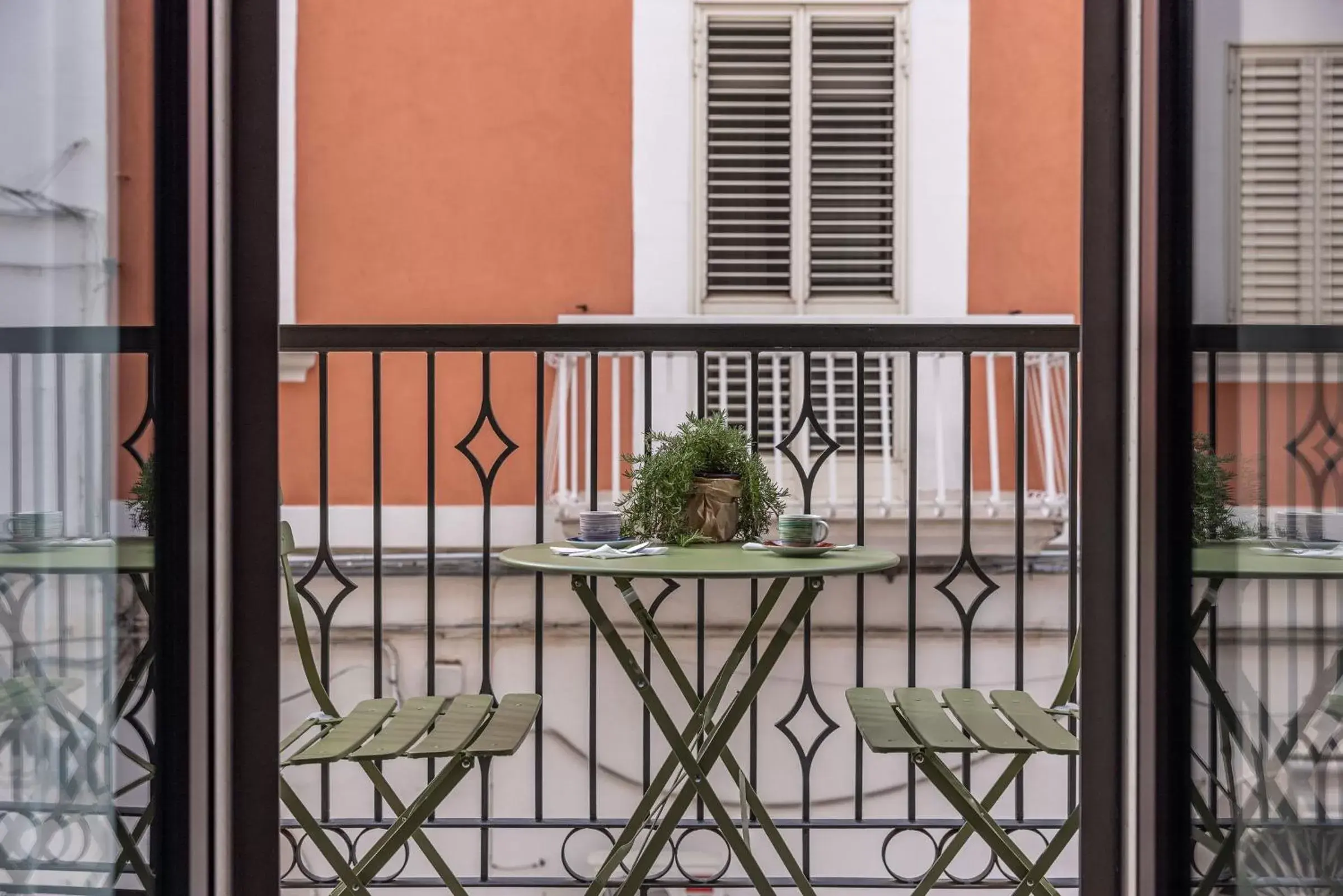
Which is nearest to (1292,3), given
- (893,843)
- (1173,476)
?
(1173,476)

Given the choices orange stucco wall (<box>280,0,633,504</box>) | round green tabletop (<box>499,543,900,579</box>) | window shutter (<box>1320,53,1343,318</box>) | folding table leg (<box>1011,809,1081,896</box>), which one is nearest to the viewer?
window shutter (<box>1320,53,1343,318</box>)

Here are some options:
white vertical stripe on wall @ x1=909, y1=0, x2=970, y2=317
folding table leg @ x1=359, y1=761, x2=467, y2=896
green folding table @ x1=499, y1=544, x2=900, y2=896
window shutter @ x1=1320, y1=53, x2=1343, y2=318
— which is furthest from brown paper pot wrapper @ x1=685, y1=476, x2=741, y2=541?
white vertical stripe on wall @ x1=909, y1=0, x2=970, y2=317

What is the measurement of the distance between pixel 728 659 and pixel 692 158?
4.55 m

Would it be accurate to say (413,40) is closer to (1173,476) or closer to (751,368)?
(751,368)

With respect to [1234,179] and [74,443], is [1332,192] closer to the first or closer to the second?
[1234,179]

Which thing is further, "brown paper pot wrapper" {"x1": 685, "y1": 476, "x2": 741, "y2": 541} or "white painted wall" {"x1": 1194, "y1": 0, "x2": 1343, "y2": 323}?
"brown paper pot wrapper" {"x1": 685, "y1": 476, "x2": 741, "y2": 541}

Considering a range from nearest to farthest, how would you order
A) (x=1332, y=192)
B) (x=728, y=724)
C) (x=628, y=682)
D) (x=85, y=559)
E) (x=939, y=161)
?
1. (x=1332, y=192)
2. (x=85, y=559)
3. (x=728, y=724)
4. (x=628, y=682)
5. (x=939, y=161)

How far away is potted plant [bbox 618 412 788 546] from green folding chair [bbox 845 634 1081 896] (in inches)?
20.1

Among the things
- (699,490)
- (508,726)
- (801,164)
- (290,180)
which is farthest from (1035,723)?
(290,180)

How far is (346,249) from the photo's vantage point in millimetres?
6031

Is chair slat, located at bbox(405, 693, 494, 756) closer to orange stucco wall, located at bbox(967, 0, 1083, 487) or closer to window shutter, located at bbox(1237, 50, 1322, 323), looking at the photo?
window shutter, located at bbox(1237, 50, 1322, 323)

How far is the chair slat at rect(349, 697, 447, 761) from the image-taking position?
6.19 feet

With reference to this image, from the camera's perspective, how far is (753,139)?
5914 mm

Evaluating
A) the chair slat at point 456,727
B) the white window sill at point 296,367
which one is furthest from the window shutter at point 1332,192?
the white window sill at point 296,367
